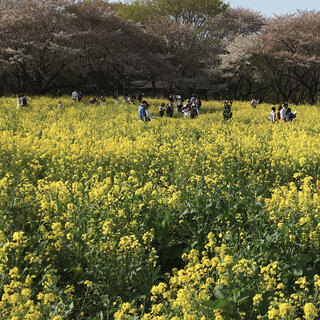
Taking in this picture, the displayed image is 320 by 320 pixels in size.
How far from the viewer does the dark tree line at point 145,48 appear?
30.8 metres

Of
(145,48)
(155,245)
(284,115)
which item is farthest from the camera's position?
(145,48)

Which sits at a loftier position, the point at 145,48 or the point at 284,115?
the point at 145,48

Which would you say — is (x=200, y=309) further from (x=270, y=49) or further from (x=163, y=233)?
(x=270, y=49)

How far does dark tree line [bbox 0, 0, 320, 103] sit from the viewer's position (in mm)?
30812

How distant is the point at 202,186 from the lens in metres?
6.53

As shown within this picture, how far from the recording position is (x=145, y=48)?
3781 cm

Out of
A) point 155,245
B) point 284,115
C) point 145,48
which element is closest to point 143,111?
point 284,115

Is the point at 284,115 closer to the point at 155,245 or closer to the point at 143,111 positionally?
the point at 143,111

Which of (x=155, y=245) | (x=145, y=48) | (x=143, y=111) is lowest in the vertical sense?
(x=155, y=245)

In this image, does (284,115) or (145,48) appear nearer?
(284,115)

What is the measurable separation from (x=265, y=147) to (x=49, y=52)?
995 inches

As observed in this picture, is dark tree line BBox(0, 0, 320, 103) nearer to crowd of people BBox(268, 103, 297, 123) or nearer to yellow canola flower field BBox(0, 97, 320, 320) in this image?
crowd of people BBox(268, 103, 297, 123)

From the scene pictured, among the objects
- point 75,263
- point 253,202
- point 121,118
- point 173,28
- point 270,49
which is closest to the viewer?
point 75,263

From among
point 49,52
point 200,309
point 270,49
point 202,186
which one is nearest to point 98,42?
point 49,52
